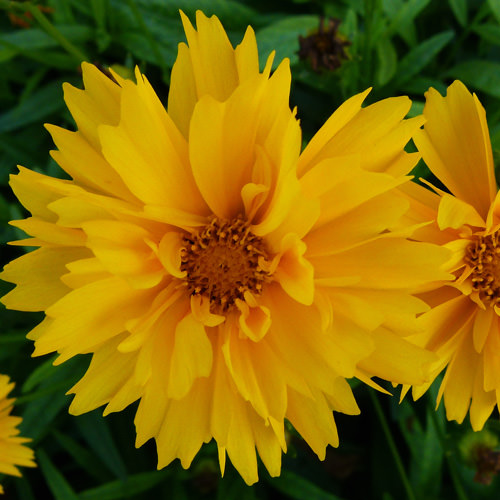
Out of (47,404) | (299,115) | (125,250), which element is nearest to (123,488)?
(47,404)

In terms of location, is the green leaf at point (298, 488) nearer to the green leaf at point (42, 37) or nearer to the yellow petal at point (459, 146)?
the yellow petal at point (459, 146)

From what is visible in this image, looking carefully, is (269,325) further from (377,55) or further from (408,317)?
(377,55)

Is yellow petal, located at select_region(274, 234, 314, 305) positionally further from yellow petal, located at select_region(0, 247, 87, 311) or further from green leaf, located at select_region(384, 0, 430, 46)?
green leaf, located at select_region(384, 0, 430, 46)

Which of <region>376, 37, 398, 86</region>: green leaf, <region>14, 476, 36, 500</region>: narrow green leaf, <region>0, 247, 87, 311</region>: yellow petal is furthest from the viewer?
<region>14, 476, 36, 500</region>: narrow green leaf

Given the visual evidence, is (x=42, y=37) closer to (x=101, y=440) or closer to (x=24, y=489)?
(x=101, y=440)

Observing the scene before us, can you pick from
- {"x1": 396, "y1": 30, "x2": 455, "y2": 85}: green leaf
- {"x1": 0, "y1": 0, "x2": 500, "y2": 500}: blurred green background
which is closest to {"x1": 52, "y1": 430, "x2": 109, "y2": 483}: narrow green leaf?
{"x1": 0, "y1": 0, "x2": 500, "y2": 500}: blurred green background

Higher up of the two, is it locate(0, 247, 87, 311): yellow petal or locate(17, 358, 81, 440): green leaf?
locate(0, 247, 87, 311): yellow petal

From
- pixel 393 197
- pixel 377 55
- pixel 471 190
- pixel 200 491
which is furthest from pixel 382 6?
pixel 200 491
